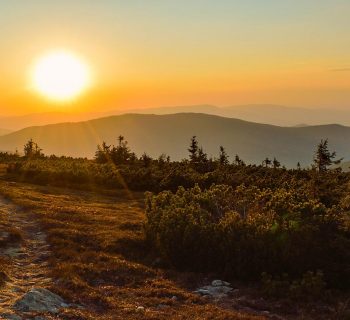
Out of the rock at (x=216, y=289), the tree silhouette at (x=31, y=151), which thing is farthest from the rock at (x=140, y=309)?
the tree silhouette at (x=31, y=151)

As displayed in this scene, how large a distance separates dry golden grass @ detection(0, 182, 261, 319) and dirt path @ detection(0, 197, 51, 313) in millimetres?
411

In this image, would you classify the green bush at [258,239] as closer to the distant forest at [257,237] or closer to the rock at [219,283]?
the distant forest at [257,237]

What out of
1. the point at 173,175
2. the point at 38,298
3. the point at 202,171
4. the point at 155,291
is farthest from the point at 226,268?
the point at 202,171

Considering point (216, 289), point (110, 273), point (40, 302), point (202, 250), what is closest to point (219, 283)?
point (216, 289)

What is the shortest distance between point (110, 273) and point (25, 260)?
3763mm

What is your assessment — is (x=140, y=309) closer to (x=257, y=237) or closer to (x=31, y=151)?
(x=257, y=237)

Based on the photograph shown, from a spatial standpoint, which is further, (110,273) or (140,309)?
(110,273)

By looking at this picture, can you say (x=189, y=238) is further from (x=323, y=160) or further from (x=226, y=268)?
(x=323, y=160)

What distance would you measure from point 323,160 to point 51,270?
2100 inches

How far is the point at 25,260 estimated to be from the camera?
17984 mm

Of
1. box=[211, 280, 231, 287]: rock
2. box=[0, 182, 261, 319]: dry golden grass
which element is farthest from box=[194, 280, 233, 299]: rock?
box=[0, 182, 261, 319]: dry golden grass

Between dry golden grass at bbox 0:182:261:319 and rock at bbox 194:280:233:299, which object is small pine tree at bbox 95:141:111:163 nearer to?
dry golden grass at bbox 0:182:261:319

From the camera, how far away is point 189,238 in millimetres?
18203

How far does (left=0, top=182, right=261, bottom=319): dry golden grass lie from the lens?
42.9ft
